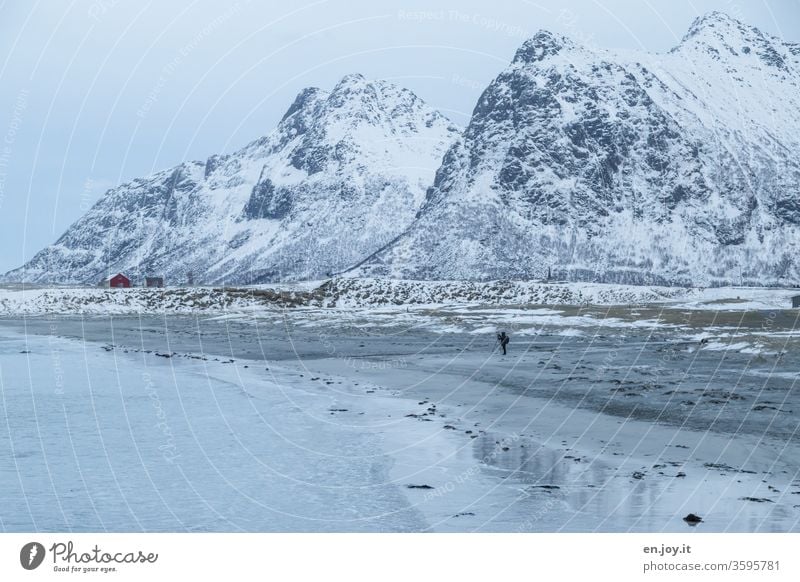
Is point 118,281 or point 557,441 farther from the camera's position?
point 118,281

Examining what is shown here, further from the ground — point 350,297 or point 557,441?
point 350,297

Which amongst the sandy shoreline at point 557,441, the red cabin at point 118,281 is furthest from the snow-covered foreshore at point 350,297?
the sandy shoreline at point 557,441

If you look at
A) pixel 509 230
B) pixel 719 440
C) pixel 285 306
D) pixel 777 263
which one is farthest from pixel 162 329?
pixel 777 263

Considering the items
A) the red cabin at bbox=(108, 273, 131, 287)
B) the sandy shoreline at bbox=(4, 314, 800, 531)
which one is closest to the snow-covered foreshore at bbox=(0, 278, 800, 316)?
the red cabin at bbox=(108, 273, 131, 287)

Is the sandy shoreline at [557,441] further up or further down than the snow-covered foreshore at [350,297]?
further down

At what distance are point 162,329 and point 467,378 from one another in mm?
45473

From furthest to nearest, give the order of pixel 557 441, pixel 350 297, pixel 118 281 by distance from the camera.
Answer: pixel 118 281 → pixel 350 297 → pixel 557 441

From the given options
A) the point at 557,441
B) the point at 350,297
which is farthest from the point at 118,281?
the point at 557,441

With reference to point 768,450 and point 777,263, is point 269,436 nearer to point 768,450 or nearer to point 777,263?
point 768,450

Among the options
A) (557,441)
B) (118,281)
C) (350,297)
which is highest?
(118,281)

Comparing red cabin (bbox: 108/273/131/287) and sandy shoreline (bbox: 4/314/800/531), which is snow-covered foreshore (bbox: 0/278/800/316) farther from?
sandy shoreline (bbox: 4/314/800/531)

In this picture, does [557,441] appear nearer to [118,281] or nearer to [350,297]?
[350,297]

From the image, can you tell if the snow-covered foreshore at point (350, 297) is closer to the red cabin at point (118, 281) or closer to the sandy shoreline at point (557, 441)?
the red cabin at point (118, 281)

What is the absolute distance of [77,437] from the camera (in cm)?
2088
